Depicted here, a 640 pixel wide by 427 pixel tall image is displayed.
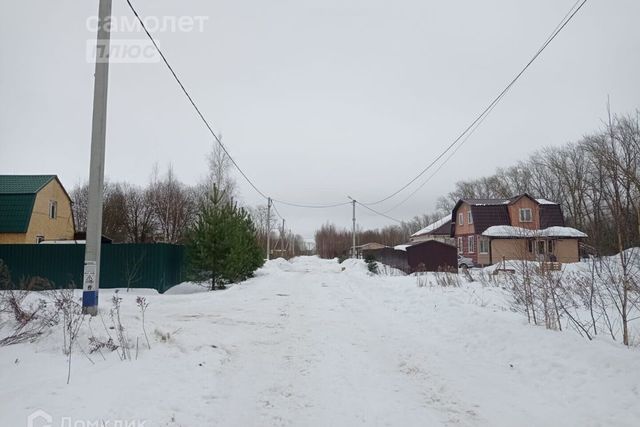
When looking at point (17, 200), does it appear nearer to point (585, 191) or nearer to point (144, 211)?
point (144, 211)

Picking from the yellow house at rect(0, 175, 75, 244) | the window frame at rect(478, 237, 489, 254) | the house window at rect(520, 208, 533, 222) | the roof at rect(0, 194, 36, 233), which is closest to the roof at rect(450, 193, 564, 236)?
the window frame at rect(478, 237, 489, 254)

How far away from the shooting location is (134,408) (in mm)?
4199

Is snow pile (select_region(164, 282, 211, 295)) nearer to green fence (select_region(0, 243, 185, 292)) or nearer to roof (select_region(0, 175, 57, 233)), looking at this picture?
green fence (select_region(0, 243, 185, 292))

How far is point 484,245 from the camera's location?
38688 mm

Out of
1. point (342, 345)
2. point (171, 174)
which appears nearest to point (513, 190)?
point (171, 174)

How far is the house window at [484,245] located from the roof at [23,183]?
120 ft

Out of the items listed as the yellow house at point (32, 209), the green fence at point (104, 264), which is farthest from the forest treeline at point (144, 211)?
the green fence at point (104, 264)

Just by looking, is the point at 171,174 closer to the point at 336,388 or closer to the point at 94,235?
the point at 94,235

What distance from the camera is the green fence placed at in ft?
57.2

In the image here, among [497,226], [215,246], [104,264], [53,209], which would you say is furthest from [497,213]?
[53,209]

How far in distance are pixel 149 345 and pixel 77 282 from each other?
14.1 m

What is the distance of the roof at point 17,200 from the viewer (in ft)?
86.5

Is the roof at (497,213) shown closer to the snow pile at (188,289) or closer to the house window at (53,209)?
the snow pile at (188,289)

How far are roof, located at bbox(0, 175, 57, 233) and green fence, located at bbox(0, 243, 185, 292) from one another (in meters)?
9.79
